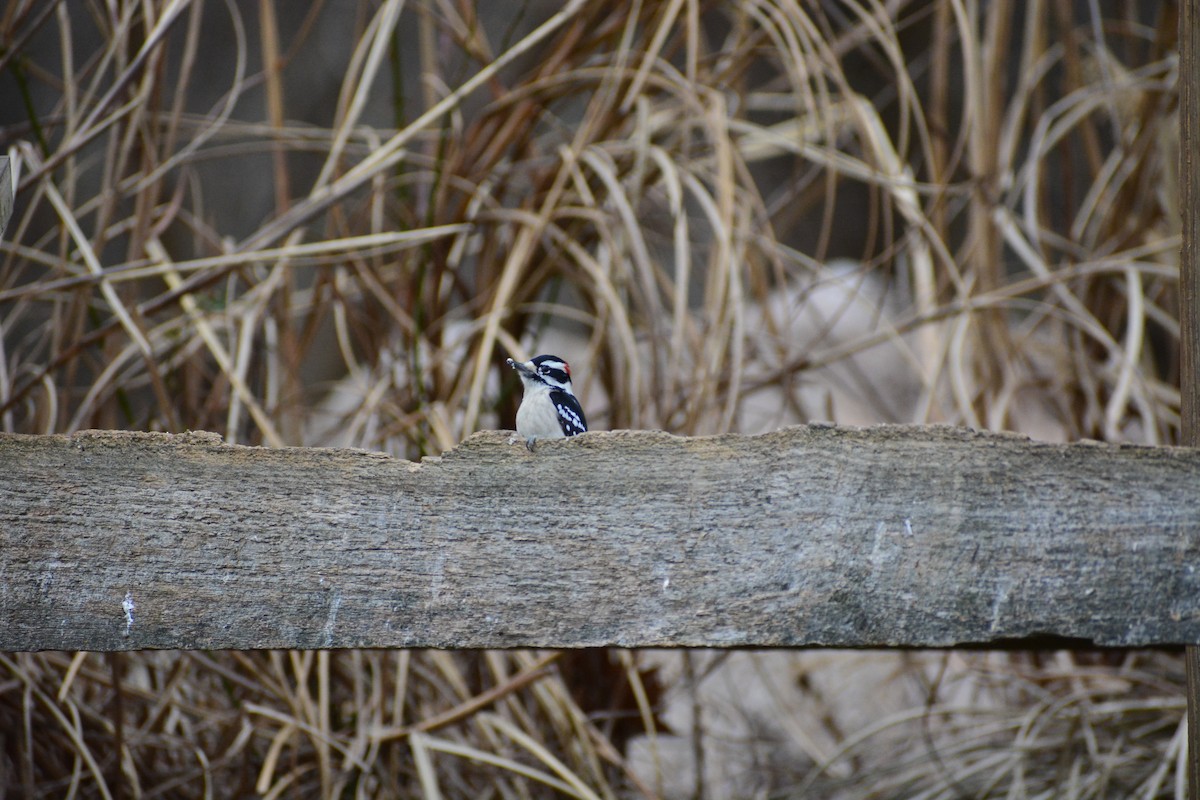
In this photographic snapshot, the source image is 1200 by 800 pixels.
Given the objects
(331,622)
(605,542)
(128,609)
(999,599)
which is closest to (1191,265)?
(999,599)

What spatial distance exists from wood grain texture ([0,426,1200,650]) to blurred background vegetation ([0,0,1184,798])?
0.64m

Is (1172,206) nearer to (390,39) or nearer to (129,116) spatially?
(390,39)

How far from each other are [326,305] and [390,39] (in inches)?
20.5

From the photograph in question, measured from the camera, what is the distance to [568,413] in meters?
1.31

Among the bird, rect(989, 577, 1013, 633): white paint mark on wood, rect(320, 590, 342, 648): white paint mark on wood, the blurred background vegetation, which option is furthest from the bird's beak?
rect(989, 577, 1013, 633): white paint mark on wood

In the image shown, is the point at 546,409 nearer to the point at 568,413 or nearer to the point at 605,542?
the point at 568,413

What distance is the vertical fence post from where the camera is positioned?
36.5 inches

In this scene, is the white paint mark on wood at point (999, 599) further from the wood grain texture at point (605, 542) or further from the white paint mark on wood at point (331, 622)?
the white paint mark on wood at point (331, 622)

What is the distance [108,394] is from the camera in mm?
1787

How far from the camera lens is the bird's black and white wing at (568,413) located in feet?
4.24

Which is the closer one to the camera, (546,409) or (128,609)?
(128,609)

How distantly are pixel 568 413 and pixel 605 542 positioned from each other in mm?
439

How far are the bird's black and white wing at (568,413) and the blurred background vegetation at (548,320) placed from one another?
1.48 feet

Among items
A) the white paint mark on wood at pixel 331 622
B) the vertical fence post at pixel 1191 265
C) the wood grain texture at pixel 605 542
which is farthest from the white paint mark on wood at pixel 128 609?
the vertical fence post at pixel 1191 265
